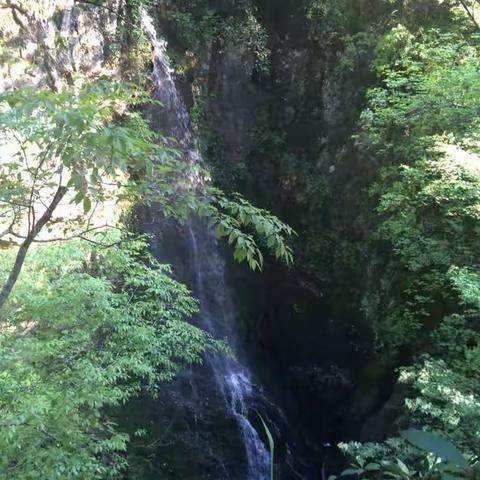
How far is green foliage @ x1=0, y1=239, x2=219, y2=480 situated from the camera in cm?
352

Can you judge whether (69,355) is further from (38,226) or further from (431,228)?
(431,228)

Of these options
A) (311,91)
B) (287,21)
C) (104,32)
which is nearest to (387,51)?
(311,91)

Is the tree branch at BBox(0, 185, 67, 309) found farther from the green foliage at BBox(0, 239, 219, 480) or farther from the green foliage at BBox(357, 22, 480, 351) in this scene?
the green foliage at BBox(357, 22, 480, 351)

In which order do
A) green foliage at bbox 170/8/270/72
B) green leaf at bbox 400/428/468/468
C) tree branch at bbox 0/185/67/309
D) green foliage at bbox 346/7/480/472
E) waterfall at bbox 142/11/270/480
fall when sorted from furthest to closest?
green foliage at bbox 170/8/270/72 → waterfall at bbox 142/11/270/480 → green foliage at bbox 346/7/480/472 → tree branch at bbox 0/185/67/309 → green leaf at bbox 400/428/468/468

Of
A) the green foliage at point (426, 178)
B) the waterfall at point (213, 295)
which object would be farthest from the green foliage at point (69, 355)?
the green foliage at point (426, 178)

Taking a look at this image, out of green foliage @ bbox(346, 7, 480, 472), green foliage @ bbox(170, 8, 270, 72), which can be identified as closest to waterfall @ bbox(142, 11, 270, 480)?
green foliage @ bbox(170, 8, 270, 72)

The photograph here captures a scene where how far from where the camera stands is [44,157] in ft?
7.27

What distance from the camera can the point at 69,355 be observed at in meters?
4.60

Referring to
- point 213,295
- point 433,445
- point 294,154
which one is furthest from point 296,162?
point 433,445

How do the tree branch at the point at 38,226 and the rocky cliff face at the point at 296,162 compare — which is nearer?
the tree branch at the point at 38,226

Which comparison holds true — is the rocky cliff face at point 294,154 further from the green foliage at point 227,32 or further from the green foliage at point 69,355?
the green foliage at point 69,355

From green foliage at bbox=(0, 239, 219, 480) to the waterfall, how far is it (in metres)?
3.22

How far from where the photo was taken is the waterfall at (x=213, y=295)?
28.4 ft

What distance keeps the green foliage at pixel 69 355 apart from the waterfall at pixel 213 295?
3221 mm
